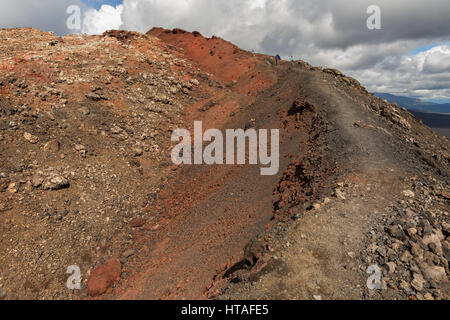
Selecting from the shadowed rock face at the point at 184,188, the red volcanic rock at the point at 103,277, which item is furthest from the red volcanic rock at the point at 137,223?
the red volcanic rock at the point at 103,277

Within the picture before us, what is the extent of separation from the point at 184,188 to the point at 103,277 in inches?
265

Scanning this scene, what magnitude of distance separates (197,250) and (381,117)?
13.4m

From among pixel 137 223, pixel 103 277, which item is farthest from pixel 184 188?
pixel 103 277

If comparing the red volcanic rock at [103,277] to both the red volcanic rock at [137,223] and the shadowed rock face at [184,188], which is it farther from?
the red volcanic rock at [137,223]

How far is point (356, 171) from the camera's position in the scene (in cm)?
945

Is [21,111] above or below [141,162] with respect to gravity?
above

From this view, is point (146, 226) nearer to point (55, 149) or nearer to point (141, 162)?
point (141, 162)

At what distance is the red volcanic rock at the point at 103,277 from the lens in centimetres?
Result: 1033

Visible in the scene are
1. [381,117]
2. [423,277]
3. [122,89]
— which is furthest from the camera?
[122,89]

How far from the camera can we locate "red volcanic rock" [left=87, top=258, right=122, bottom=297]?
33.9 feet

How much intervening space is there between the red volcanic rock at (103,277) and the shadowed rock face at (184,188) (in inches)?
2.1

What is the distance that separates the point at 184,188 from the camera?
51.5ft

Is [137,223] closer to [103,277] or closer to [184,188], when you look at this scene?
[103,277]
